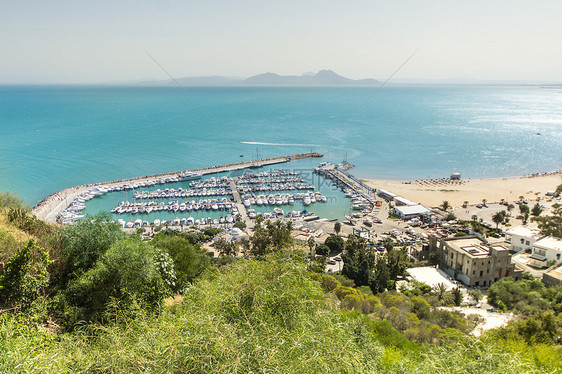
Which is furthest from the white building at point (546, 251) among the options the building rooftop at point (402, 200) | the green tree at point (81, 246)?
the green tree at point (81, 246)

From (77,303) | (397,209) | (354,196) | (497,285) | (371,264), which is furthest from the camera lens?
(354,196)

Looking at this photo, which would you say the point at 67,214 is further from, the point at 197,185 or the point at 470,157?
the point at 470,157

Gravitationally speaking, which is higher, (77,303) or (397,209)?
(77,303)

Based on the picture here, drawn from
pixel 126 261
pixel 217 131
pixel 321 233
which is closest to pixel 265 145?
pixel 217 131

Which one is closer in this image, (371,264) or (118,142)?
(371,264)

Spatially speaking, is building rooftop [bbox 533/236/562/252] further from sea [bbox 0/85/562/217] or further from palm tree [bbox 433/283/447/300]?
sea [bbox 0/85/562/217]

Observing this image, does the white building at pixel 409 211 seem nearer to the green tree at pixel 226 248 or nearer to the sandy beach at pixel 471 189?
the sandy beach at pixel 471 189

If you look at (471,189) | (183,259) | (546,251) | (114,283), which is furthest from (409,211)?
(114,283)
